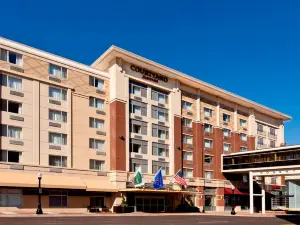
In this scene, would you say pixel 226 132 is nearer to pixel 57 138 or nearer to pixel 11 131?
pixel 57 138

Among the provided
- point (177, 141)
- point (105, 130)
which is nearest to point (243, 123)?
point (177, 141)

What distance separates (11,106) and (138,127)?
1740 centimetres

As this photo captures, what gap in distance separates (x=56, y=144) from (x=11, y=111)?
625 cm

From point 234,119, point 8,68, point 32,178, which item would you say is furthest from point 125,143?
point 234,119

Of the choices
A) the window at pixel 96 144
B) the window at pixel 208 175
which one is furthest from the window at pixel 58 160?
the window at pixel 208 175

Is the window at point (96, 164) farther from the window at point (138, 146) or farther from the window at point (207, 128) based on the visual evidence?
the window at point (207, 128)

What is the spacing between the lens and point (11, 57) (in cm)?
4109

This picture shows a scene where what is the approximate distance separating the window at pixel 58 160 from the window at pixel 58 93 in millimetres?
6799

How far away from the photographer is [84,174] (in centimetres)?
4491

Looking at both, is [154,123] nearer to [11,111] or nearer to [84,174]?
[84,174]

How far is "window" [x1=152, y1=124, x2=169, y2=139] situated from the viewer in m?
53.5

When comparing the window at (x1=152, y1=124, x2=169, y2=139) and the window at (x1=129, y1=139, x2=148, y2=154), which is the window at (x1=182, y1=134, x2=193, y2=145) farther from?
the window at (x1=129, y1=139, x2=148, y2=154)

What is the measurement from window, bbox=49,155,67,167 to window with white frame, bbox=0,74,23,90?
8587 mm

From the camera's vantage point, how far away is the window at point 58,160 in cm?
4292
